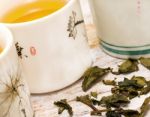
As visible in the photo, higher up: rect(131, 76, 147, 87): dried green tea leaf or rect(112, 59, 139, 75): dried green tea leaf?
rect(112, 59, 139, 75): dried green tea leaf

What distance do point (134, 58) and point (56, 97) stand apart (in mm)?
102

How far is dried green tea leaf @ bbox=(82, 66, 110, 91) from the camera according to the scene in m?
0.45

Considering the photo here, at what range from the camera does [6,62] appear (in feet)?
1.16

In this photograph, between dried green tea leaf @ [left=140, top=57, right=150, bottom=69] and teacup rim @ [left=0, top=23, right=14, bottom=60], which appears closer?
teacup rim @ [left=0, top=23, right=14, bottom=60]

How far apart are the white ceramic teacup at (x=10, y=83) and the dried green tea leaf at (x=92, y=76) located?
0.08m

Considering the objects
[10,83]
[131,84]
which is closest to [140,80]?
[131,84]

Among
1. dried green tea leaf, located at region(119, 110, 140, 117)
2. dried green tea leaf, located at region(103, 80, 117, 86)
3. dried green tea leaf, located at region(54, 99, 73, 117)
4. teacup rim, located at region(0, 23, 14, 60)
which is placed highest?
teacup rim, located at region(0, 23, 14, 60)

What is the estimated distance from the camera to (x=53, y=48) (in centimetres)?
41

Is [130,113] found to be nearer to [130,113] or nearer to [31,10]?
[130,113]

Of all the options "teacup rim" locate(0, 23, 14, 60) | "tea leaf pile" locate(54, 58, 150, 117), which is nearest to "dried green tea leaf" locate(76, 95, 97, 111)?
"tea leaf pile" locate(54, 58, 150, 117)

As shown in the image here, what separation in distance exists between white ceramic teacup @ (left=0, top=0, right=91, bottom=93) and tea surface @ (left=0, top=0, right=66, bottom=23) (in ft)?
0.13

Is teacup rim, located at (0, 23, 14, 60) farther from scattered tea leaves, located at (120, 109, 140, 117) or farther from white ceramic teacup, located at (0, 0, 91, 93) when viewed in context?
scattered tea leaves, located at (120, 109, 140, 117)

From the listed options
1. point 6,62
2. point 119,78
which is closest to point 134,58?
point 119,78

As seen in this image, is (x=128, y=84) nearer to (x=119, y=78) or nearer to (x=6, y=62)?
(x=119, y=78)
